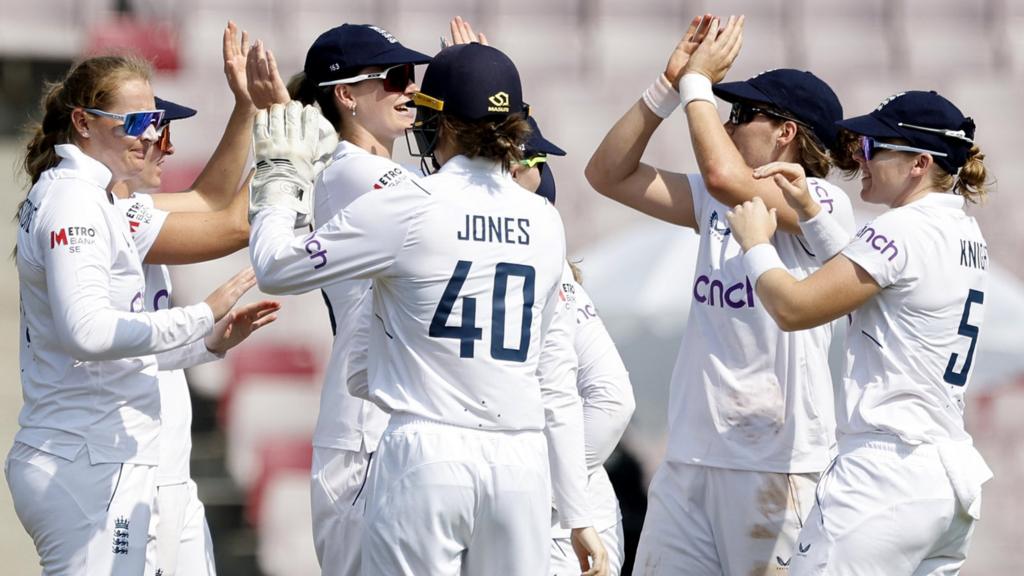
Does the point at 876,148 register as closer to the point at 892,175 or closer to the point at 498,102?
the point at 892,175

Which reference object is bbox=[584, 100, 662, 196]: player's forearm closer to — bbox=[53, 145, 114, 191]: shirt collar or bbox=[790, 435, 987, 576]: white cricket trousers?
bbox=[790, 435, 987, 576]: white cricket trousers

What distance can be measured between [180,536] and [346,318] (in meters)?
0.75

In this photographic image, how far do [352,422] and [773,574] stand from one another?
46.8 inches

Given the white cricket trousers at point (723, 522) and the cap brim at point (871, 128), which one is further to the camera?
the white cricket trousers at point (723, 522)

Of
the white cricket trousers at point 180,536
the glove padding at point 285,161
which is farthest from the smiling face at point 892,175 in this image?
the white cricket trousers at point 180,536

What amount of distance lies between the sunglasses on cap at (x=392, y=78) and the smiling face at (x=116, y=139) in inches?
20.2

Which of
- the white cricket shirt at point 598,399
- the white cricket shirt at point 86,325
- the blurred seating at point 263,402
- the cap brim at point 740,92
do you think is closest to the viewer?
the white cricket shirt at point 86,325

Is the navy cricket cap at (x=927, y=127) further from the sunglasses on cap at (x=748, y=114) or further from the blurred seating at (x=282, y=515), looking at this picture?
the blurred seating at (x=282, y=515)

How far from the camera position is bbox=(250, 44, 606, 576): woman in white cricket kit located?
9.66 ft

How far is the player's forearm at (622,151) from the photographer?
406cm

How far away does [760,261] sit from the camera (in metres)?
3.42

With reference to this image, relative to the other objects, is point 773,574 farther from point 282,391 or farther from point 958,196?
point 282,391

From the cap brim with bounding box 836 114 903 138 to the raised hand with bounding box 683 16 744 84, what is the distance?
0.46 metres

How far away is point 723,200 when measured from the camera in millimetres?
3783
